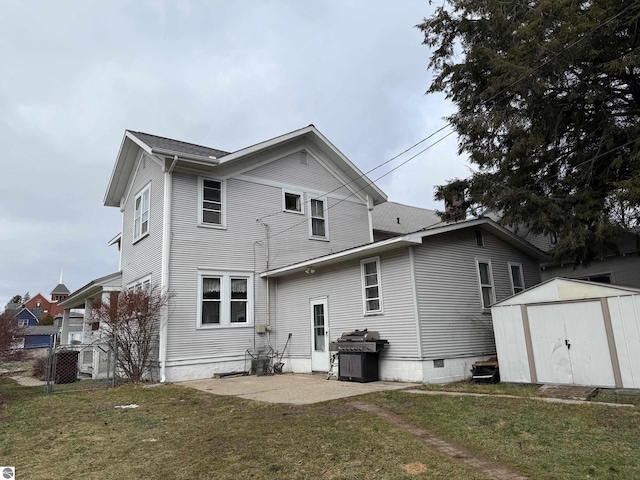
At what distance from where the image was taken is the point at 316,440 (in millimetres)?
5152

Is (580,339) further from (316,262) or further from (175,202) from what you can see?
(175,202)

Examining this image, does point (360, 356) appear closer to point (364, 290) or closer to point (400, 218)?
point (364, 290)

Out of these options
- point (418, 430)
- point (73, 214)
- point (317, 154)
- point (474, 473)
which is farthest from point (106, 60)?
point (73, 214)

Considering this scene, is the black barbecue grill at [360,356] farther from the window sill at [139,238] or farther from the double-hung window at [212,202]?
the window sill at [139,238]

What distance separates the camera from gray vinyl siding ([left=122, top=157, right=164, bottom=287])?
13.3 metres

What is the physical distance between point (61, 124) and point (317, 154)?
10.8 metres

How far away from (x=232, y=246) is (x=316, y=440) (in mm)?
9514

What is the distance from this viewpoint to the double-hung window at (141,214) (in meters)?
14.6

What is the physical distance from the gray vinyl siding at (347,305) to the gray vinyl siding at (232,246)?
0.91 meters

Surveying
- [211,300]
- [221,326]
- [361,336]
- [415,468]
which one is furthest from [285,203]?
[415,468]

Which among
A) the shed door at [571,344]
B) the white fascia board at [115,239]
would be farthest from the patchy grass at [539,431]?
the white fascia board at [115,239]

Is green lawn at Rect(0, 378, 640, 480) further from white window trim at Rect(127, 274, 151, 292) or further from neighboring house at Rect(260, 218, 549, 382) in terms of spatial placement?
white window trim at Rect(127, 274, 151, 292)

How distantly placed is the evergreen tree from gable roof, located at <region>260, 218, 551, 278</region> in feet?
2.52

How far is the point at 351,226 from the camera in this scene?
17.2 meters
